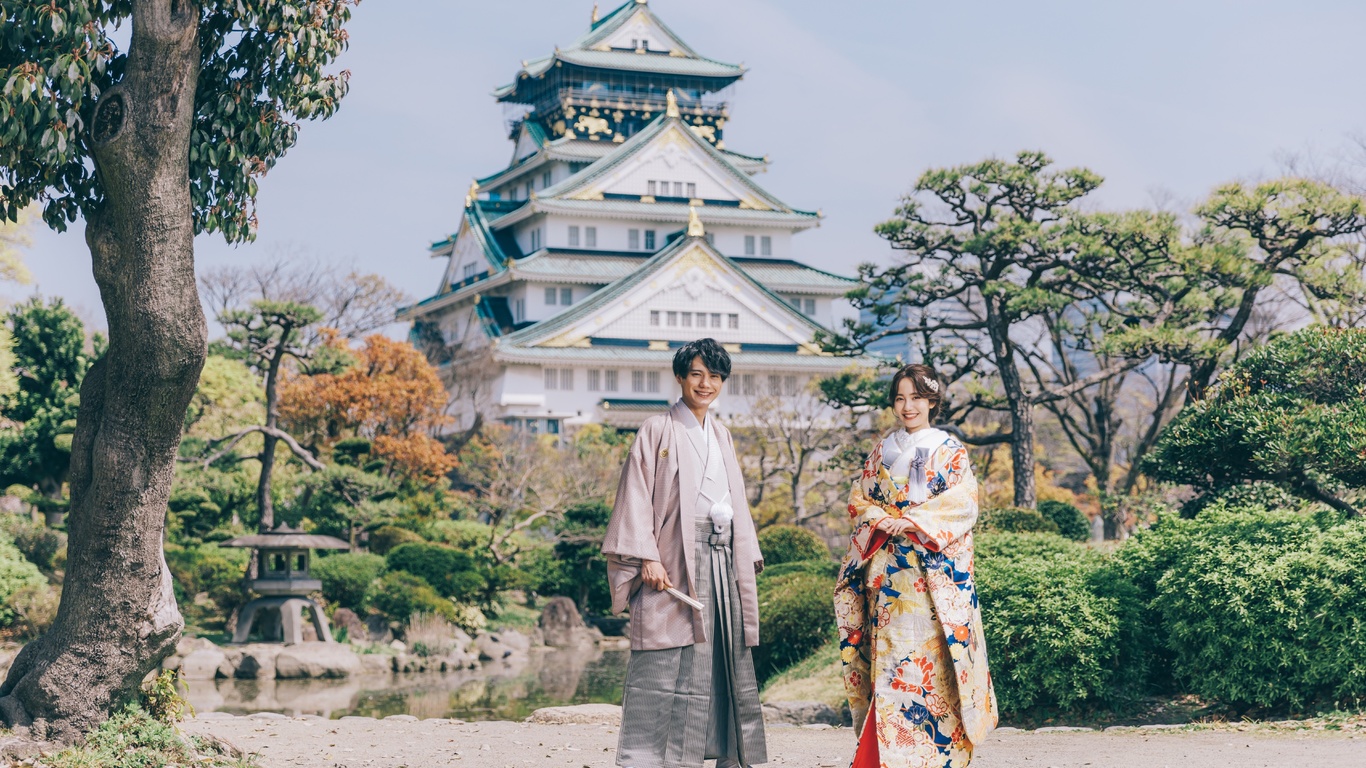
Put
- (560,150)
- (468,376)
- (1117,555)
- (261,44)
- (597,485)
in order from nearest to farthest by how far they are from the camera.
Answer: (261,44) → (1117,555) → (597,485) → (468,376) → (560,150)

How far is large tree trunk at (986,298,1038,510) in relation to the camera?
15.8m

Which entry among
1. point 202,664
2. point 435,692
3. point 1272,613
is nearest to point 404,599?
point 202,664

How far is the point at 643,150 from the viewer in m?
40.5

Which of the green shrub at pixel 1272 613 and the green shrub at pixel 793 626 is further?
the green shrub at pixel 793 626

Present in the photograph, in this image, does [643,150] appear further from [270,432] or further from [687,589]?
[687,589]

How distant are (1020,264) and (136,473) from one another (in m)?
12.6

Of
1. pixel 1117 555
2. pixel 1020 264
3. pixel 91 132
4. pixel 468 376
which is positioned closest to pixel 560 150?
pixel 468 376

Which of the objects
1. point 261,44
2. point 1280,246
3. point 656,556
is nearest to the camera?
point 656,556

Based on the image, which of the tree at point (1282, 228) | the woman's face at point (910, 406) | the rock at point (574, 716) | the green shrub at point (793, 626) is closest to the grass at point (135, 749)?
the rock at point (574, 716)

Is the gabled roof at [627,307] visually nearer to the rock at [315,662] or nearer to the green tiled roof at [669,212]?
the green tiled roof at [669,212]

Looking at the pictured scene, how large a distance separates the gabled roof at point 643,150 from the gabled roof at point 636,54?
8.20 feet

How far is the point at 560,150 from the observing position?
41312mm

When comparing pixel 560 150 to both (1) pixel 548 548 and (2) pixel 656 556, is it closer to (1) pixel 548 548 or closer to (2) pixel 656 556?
(1) pixel 548 548

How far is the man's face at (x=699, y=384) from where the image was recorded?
17.9 feet
